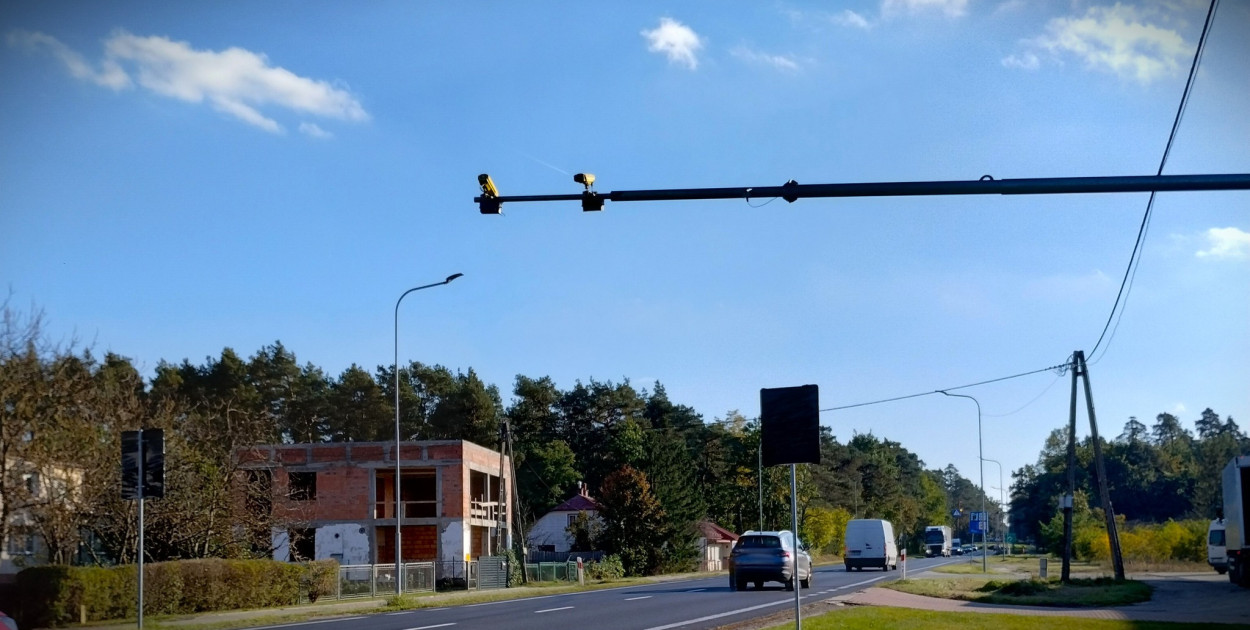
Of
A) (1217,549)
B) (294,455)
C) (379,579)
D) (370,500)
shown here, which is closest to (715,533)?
(370,500)

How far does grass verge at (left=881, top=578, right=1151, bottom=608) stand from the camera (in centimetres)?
2638

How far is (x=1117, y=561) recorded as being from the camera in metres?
35.4

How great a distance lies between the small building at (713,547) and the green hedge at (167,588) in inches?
1732

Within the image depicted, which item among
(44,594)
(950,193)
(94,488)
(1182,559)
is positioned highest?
Result: (950,193)

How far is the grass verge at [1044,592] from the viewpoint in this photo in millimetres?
26375

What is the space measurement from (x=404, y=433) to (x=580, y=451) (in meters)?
16.9

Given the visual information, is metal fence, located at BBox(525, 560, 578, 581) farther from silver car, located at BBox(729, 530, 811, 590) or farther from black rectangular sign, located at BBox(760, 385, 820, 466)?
black rectangular sign, located at BBox(760, 385, 820, 466)

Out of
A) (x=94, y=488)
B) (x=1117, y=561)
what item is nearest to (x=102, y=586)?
(x=94, y=488)

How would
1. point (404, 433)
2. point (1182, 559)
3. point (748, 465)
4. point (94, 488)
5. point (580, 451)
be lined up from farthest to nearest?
point (580, 451) < point (404, 433) < point (748, 465) < point (1182, 559) < point (94, 488)

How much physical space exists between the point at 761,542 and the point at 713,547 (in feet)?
164

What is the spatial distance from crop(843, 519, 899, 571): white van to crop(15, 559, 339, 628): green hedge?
97.3 feet

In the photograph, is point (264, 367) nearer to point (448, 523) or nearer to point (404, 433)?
point (404, 433)

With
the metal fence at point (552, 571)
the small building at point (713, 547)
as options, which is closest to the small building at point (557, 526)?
the small building at point (713, 547)

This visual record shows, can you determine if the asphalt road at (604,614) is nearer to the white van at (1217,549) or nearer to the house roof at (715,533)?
the white van at (1217,549)
